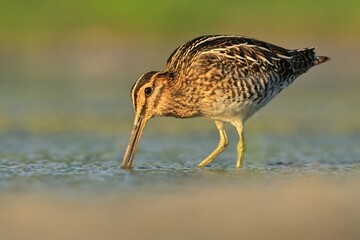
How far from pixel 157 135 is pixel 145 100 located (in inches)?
113

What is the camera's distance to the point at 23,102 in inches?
634

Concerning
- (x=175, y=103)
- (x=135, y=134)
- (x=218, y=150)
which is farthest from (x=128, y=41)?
(x=135, y=134)

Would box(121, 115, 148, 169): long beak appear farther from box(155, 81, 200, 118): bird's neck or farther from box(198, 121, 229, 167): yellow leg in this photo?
box(198, 121, 229, 167): yellow leg

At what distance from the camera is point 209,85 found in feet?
32.8

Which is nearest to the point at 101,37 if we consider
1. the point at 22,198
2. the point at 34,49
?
the point at 34,49

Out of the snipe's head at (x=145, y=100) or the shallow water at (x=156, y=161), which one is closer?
the shallow water at (x=156, y=161)

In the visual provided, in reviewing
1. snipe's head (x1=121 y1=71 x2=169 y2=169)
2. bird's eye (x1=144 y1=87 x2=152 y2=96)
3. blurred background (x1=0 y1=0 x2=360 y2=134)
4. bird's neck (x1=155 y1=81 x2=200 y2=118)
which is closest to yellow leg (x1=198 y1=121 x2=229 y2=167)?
bird's neck (x1=155 y1=81 x2=200 y2=118)

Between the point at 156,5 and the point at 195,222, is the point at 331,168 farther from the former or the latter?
the point at 156,5

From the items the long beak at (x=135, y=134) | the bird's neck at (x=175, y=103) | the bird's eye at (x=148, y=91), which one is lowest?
the long beak at (x=135, y=134)

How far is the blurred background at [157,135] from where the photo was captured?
594cm

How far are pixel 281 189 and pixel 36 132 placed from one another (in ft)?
20.4

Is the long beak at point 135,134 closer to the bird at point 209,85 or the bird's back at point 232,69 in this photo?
the bird at point 209,85

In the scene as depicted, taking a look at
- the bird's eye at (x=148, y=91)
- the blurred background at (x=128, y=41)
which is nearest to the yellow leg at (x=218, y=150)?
the bird's eye at (x=148, y=91)

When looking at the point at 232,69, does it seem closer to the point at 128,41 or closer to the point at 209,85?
the point at 209,85
